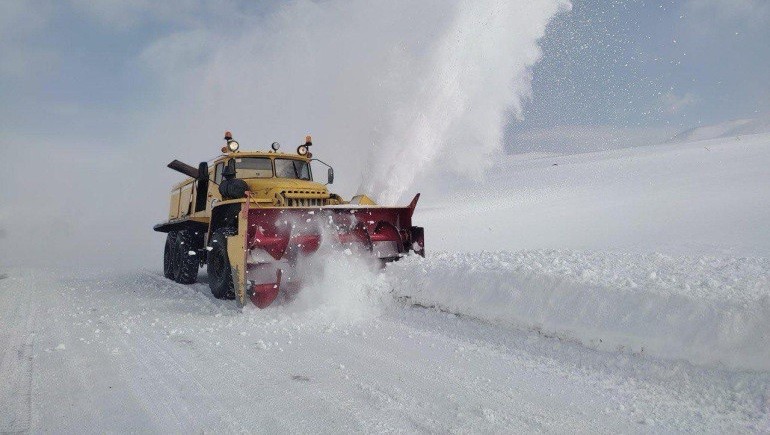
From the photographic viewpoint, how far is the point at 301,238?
6535 millimetres

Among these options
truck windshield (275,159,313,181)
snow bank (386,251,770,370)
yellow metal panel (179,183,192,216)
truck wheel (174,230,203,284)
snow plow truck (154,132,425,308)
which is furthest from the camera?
yellow metal panel (179,183,192,216)

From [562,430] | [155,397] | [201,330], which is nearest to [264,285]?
[201,330]

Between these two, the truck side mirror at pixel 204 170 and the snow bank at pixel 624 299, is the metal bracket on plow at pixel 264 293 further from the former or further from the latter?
the truck side mirror at pixel 204 170

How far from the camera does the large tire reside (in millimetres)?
6793

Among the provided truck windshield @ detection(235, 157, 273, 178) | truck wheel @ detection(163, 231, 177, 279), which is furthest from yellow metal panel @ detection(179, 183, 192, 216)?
truck windshield @ detection(235, 157, 273, 178)

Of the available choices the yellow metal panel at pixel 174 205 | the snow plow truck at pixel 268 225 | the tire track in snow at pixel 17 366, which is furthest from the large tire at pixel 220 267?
the yellow metal panel at pixel 174 205

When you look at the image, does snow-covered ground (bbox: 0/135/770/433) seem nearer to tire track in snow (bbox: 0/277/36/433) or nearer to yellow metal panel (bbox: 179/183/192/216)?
tire track in snow (bbox: 0/277/36/433)

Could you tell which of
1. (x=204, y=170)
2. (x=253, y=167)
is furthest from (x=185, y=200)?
(x=253, y=167)

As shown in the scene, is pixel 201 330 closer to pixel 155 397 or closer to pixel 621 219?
pixel 155 397

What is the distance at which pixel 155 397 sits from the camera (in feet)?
10.1

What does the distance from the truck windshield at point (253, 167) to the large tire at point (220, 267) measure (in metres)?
1.27

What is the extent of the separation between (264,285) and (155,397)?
294 centimetres

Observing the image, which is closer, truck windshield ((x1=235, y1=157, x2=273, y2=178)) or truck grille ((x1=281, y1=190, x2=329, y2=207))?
truck grille ((x1=281, y1=190, x2=329, y2=207))

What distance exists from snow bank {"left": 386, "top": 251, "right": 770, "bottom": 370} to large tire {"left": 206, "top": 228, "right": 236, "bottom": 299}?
2.38 m
